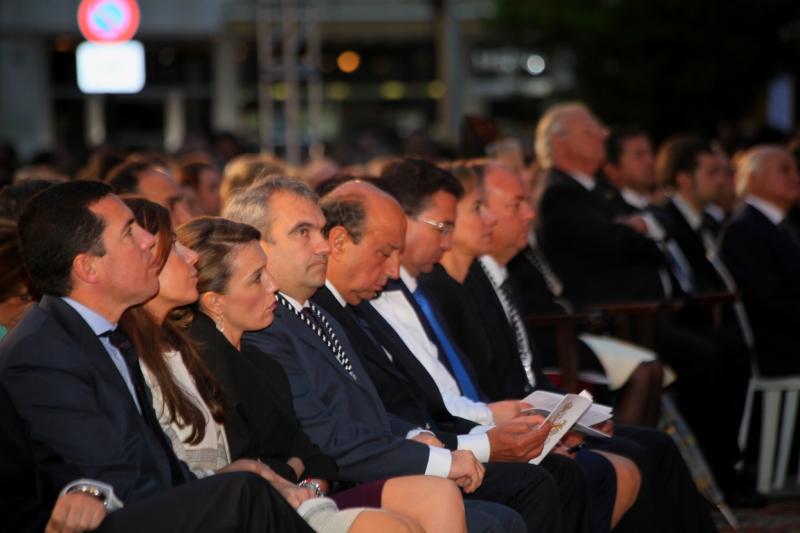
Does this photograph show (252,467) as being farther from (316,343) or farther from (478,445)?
(478,445)

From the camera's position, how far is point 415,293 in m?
5.97

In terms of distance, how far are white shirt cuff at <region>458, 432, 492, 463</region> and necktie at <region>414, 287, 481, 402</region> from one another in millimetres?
675

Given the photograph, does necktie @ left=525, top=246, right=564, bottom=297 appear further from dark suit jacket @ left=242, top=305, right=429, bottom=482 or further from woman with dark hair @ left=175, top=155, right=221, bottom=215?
dark suit jacket @ left=242, top=305, right=429, bottom=482

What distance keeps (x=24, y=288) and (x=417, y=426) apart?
4.77 feet

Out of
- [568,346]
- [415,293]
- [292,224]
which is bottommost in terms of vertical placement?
[568,346]

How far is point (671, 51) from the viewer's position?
674 inches

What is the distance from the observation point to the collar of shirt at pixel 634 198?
943 cm

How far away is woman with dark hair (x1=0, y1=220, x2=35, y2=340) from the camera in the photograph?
189 inches

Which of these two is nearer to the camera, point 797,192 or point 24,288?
point 24,288

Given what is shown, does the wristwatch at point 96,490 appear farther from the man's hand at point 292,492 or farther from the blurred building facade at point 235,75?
the blurred building facade at point 235,75

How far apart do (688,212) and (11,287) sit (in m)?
5.30

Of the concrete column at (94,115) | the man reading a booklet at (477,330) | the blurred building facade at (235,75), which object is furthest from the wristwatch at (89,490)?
the concrete column at (94,115)

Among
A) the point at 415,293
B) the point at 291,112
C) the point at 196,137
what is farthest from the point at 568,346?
the point at 291,112

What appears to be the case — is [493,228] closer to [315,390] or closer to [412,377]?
[412,377]
